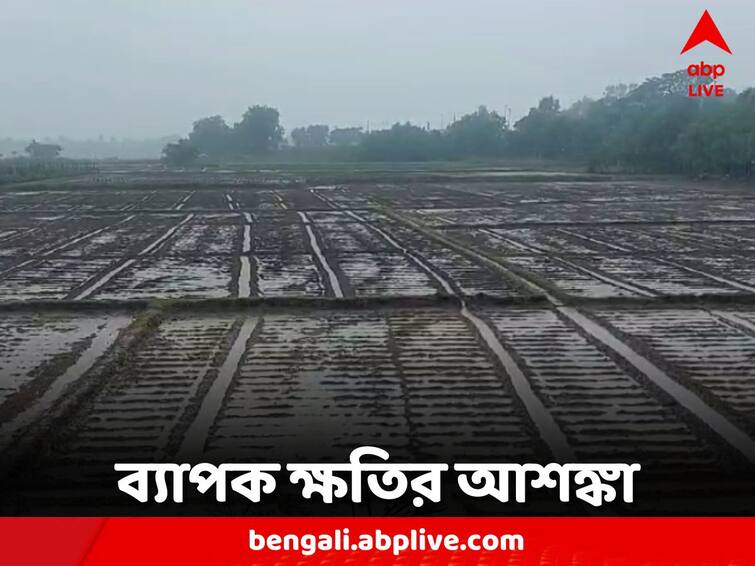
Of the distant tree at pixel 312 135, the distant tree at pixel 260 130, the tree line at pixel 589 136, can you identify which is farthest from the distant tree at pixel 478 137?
the distant tree at pixel 312 135

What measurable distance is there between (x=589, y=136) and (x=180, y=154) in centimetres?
3281

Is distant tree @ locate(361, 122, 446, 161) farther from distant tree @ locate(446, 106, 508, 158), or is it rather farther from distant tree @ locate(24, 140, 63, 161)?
distant tree @ locate(24, 140, 63, 161)

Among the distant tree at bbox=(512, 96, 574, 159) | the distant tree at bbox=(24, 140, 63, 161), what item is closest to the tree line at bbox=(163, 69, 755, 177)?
the distant tree at bbox=(512, 96, 574, 159)

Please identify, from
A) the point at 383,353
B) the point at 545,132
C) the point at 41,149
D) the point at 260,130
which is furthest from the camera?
the point at 41,149

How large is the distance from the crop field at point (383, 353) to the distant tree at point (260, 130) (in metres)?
64.6

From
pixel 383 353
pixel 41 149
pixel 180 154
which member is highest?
pixel 41 149

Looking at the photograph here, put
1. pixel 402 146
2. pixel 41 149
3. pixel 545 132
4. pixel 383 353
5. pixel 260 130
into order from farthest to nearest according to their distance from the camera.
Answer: pixel 41 149 < pixel 260 130 < pixel 402 146 < pixel 545 132 < pixel 383 353

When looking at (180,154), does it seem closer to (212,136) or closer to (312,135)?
(212,136)

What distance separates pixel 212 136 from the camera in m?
83.8

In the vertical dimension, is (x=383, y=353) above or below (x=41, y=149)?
below

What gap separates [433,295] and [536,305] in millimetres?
1249

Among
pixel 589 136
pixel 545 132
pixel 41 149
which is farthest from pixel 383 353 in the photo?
pixel 41 149

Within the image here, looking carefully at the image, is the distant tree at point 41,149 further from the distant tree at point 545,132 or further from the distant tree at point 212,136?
the distant tree at point 545,132

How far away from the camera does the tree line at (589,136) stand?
37750 millimetres
